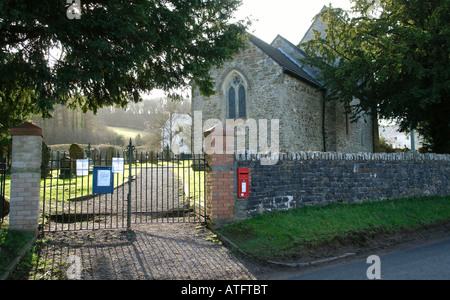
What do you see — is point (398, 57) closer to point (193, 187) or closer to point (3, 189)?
point (193, 187)

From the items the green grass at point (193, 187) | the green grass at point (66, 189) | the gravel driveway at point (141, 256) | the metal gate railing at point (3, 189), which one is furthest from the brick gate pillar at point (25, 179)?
the green grass at point (193, 187)

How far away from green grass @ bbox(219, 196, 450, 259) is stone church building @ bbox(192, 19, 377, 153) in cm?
683

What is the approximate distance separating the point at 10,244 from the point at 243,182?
15.2 ft

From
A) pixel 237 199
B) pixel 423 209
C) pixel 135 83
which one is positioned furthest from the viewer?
pixel 423 209

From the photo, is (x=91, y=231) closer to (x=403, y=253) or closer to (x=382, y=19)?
(x=403, y=253)

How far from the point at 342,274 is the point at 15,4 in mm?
7443

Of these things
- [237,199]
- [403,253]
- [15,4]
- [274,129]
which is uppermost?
[15,4]

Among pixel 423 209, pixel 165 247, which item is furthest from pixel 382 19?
pixel 165 247

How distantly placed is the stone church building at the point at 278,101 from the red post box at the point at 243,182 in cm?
834

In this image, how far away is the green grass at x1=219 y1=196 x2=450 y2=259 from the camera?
623cm

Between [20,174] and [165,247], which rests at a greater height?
[20,174]

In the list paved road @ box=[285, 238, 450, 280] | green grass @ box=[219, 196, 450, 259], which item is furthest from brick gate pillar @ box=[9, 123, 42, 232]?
paved road @ box=[285, 238, 450, 280]

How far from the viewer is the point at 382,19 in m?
13.6

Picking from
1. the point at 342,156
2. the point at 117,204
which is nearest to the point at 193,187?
the point at 117,204
